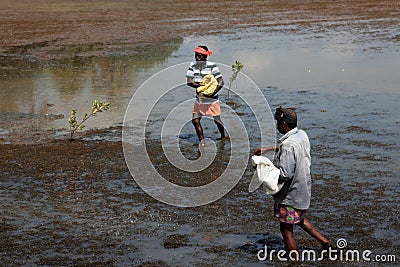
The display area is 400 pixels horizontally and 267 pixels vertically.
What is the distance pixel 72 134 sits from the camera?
10.8 meters

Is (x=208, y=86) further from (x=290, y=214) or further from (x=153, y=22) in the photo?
(x=153, y=22)

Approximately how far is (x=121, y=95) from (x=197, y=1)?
24.0 m

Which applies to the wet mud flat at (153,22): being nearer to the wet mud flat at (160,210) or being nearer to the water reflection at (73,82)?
the water reflection at (73,82)

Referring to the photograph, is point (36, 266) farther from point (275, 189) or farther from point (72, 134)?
point (72, 134)

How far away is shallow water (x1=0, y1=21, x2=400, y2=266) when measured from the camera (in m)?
6.52

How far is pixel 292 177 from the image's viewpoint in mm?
5812

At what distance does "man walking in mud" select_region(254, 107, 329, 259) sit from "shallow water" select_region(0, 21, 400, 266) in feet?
1.43

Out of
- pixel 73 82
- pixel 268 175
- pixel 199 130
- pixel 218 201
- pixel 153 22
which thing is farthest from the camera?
pixel 153 22

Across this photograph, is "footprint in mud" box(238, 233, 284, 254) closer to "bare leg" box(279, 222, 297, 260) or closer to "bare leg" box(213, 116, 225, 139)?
"bare leg" box(279, 222, 297, 260)

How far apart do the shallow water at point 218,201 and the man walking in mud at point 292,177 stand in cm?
44

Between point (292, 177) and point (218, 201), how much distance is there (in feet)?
7.25

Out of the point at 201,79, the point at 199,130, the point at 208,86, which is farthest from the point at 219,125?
the point at 201,79

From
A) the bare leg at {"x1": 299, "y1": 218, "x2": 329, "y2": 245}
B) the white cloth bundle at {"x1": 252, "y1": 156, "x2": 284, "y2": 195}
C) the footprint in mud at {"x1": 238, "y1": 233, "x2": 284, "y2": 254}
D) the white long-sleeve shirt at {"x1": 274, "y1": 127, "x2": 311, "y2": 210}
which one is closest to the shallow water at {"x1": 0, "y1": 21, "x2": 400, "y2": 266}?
the footprint in mud at {"x1": 238, "y1": 233, "x2": 284, "y2": 254}

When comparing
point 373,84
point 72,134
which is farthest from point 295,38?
point 72,134
